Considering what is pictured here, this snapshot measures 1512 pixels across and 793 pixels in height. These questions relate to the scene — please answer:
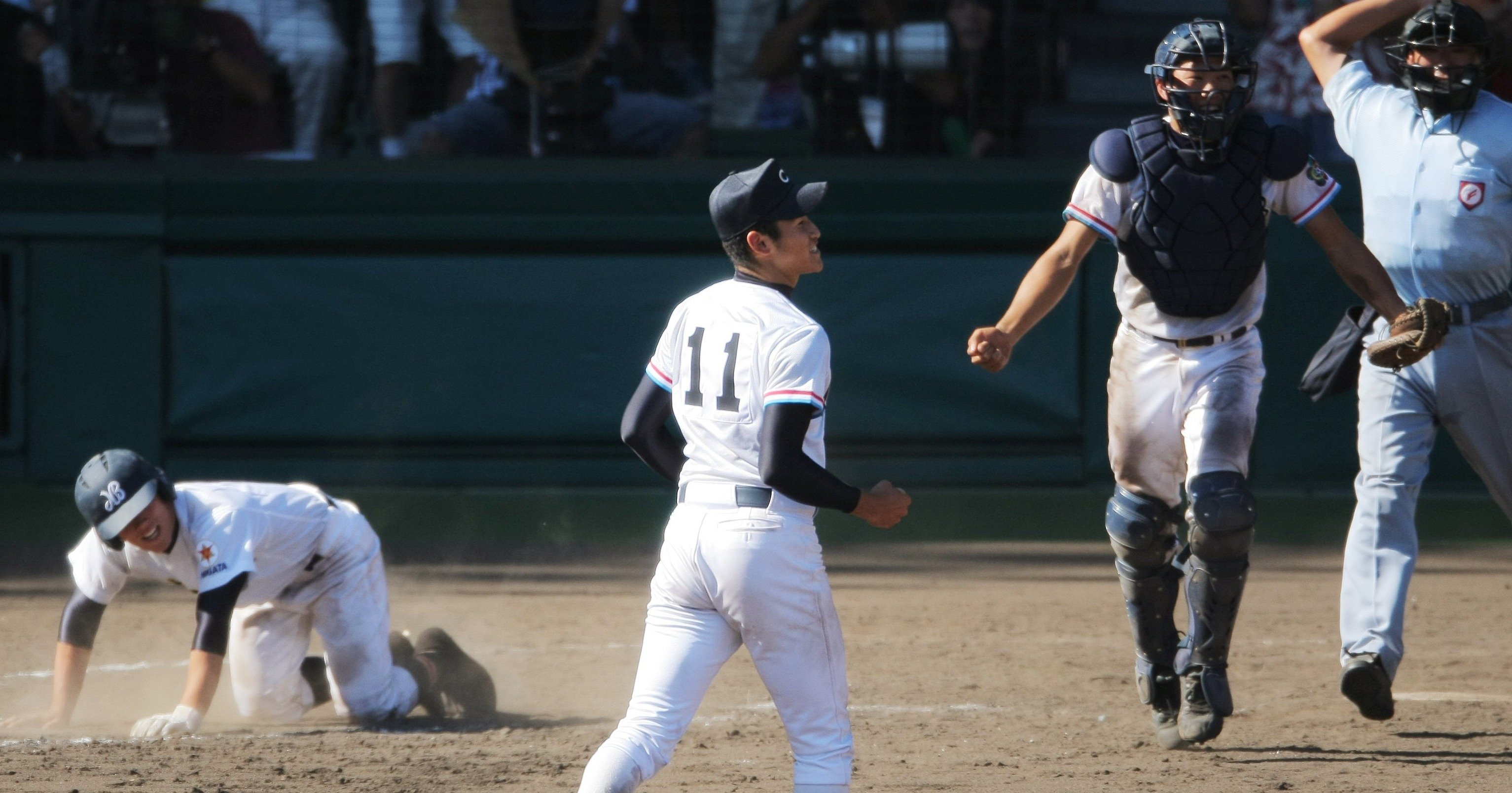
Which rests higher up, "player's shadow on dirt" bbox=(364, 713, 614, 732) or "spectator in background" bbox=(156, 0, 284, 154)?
"spectator in background" bbox=(156, 0, 284, 154)

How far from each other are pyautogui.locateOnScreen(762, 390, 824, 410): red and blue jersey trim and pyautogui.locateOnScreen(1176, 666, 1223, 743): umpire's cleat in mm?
1947

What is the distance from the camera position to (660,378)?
3.63m

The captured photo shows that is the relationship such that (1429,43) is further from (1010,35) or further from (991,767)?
(1010,35)

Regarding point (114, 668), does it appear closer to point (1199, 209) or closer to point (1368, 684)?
point (1199, 209)

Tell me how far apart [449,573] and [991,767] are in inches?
158

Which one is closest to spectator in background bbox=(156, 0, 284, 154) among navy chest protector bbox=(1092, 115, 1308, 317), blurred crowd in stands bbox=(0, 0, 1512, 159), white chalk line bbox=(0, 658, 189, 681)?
blurred crowd in stands bbox=(0, 0, 1512, 159)

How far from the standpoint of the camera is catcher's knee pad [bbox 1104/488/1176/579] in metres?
4.73

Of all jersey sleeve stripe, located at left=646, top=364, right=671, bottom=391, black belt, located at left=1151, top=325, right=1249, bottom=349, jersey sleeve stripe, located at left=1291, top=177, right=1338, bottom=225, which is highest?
jersey sleeve stripe, located at left=1291, top=177, right=1338, bottom=225

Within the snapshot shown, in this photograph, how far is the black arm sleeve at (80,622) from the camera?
4879 millimetres

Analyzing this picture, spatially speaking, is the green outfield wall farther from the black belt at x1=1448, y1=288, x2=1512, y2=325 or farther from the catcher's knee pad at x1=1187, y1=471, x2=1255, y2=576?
the catcher's knee pad at x1=1187, y1=471, x2=1255, y2=576

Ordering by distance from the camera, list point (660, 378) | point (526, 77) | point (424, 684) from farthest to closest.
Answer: point (526, 77) → point (424, 684) → point (660, 378)

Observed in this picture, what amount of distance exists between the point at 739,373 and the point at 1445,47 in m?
2.55

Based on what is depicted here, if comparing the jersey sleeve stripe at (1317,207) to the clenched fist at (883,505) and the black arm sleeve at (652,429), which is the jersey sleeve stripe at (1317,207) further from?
the black arm sleeve at (652,429)

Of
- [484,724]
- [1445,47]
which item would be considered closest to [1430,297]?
[1445,47]
